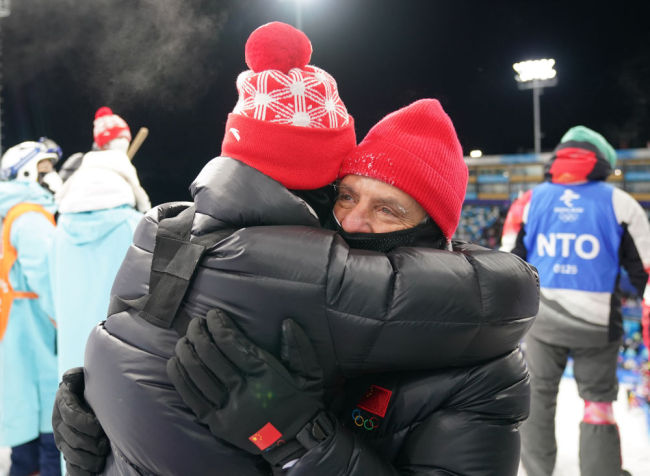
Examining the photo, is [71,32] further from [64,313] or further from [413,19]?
[413,19]

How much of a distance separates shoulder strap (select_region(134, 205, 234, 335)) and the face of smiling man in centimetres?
41

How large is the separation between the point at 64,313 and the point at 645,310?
3.18 meters

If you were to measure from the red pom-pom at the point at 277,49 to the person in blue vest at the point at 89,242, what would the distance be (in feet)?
5.91

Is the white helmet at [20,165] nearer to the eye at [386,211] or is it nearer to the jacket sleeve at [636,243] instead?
the eye at [386,211]

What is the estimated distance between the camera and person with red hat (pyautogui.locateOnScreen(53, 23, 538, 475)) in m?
0.83

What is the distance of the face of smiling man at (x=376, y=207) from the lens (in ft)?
4.09

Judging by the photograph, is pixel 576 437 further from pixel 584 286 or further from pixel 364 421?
pixel 364 421

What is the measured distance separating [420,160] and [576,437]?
357 cm

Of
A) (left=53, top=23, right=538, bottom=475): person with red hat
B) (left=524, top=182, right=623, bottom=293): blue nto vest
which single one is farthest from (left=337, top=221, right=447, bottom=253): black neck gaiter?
(left=524, top=182, right=623, bottom=293): blue nto vest

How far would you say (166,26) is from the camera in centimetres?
319

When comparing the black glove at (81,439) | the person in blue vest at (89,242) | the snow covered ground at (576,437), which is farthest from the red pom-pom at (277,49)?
the snow covered ground at (576,437)

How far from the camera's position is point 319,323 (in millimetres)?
839

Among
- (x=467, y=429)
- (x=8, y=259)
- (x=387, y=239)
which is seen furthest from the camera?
(x=8, y=259)

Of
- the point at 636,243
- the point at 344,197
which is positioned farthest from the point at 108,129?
the point at 636,243
